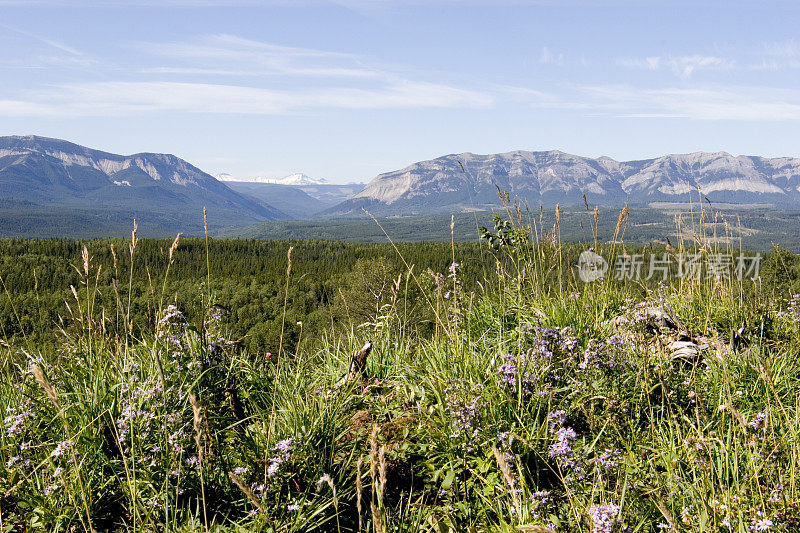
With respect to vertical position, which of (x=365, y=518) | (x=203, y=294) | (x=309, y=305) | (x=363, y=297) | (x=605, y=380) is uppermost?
(x=203, y=294)

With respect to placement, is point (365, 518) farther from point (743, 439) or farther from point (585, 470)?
point (743, 439)

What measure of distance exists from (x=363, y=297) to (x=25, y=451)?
42.7m

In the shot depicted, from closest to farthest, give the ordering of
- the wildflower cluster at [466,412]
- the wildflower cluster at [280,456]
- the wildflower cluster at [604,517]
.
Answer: the wildflower cluster at [604,517] < the wildflower cluster at [280,456] < the wildflower cluster at [466,412]

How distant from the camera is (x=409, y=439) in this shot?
3.95 m

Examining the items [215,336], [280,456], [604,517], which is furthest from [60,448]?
[604,517]

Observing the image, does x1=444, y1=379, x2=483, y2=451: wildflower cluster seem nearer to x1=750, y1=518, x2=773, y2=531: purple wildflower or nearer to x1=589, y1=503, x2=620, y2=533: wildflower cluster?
x1=589, y1=503, x2=620, y2=533: wildflower cluster

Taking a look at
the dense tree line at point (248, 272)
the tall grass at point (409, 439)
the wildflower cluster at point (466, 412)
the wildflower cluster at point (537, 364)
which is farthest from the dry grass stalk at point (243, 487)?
the dense tree line at point (248, 272)

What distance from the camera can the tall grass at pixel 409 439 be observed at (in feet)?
9.70

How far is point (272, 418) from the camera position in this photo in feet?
12.4

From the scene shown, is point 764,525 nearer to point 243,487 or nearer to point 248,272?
point 243,487

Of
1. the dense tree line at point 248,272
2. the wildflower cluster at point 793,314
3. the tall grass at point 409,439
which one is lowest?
the dense tree line at point 248,272

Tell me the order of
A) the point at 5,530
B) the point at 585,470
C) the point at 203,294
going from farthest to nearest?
1. the point at 203,294
2. the point at 585,470
3. the point at 5,530

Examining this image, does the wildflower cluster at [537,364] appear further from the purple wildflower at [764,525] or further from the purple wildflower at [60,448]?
the purple wildflower at [60,448]

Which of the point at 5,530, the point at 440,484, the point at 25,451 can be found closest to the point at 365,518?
the point at 440,484
